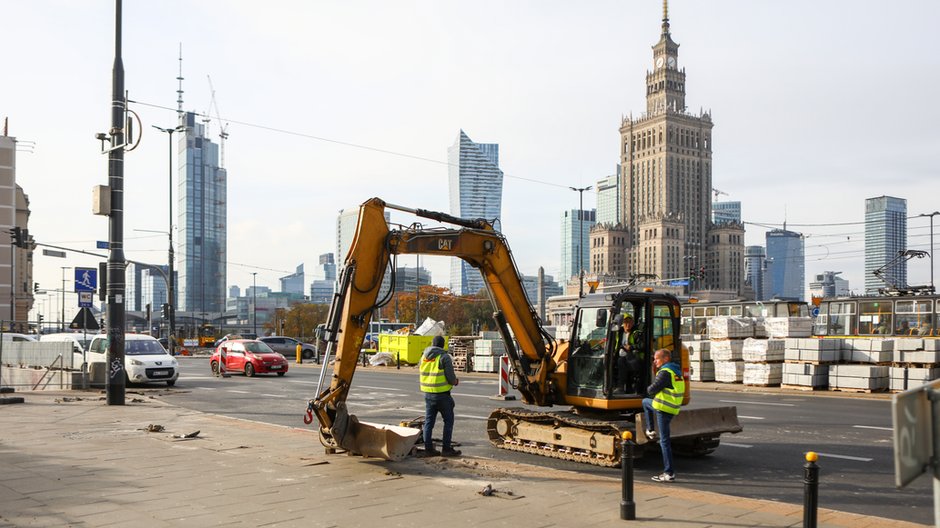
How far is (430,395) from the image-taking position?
38.4 ft

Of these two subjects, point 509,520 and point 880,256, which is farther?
point 880,256

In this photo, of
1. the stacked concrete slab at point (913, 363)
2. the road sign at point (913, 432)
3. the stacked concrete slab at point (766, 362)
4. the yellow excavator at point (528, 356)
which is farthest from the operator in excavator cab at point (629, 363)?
the stacked concrete slab at point (766, 362)

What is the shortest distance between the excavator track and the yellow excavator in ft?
0.05

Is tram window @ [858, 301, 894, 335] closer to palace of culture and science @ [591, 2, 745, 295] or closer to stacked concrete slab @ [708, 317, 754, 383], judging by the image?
stacked concrete slab @ [708, 317, 754, 383]

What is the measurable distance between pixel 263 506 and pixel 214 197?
179 metres

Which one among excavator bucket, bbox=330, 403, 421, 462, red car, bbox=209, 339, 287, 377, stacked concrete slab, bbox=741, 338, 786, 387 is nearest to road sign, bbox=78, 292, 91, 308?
red car, bbox=209, 339, 287, 377

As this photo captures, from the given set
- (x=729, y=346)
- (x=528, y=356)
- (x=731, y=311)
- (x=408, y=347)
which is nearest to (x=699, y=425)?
(x=528, y=356)

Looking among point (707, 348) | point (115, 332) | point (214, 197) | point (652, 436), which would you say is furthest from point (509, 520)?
point (214, 197)

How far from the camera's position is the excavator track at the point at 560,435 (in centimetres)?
1101

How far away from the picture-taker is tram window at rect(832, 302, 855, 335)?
30.9 metres

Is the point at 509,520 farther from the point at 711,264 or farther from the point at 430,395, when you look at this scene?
the point at 711,264

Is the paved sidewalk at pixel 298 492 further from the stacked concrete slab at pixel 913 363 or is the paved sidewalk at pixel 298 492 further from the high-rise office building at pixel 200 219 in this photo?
the high-rise office building at pixel 200 219

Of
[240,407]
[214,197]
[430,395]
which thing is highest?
[214,197]

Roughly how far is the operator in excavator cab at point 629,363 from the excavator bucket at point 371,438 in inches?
126
